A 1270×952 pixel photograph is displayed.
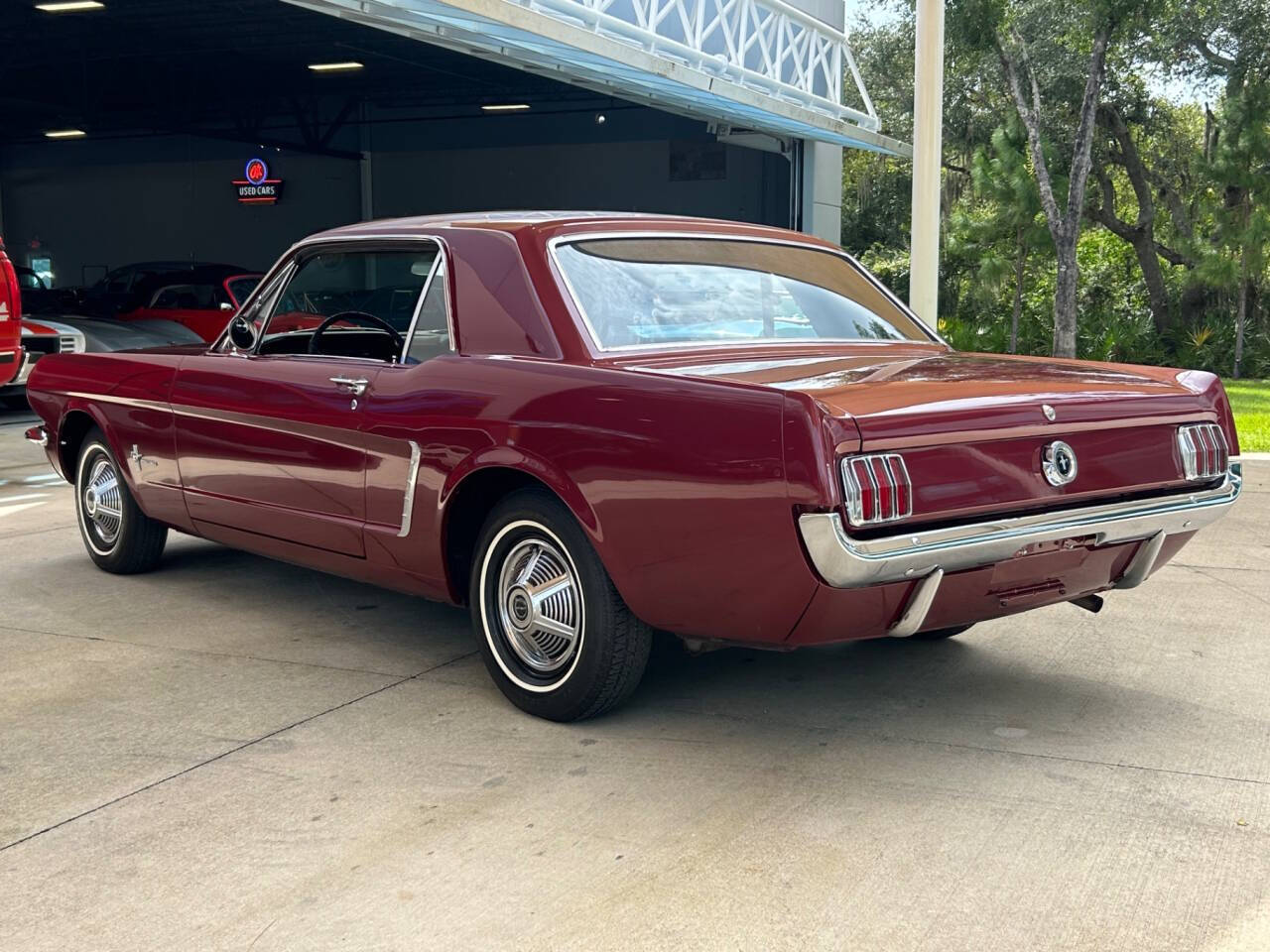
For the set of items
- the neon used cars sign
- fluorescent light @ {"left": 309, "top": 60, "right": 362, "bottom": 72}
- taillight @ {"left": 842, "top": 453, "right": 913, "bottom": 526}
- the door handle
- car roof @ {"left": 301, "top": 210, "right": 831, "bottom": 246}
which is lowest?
taillight @ {"left": 842, "top": 453, "right": 913, "bottom": 526}

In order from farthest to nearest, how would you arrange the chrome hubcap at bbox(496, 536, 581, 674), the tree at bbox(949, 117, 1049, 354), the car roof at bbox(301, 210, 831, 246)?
the tree at bbox(949, 117, 1049, 354) → the car roof at bbox(301, 210, 831, 246) → the chrome hubcap at bbox(496, 536, 581, 674)

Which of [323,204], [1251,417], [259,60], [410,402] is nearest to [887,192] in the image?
[323,204]

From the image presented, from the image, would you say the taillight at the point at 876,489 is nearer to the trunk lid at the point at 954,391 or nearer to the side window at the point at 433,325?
the trunk lid at the point at 954,391

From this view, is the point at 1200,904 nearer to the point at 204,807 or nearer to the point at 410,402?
the point at 204,807

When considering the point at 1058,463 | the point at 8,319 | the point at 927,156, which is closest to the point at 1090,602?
the point at 1058,463

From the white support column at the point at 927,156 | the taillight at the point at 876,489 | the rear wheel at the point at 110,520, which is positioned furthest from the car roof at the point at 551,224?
the white support column at the point at 927,156

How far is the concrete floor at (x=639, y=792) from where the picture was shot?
3.05 meters

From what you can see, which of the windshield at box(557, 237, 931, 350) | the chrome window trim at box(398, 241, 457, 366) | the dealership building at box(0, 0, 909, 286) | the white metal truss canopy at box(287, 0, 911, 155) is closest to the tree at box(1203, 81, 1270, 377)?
the white metal truss canopy at box(287, 0, 911, 155)

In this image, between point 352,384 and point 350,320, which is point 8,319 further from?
point 352,384

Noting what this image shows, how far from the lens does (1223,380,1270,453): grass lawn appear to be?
13.1 meters

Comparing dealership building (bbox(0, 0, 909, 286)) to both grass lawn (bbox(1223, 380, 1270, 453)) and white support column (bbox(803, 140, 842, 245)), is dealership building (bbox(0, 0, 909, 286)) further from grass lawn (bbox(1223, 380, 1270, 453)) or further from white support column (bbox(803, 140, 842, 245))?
grass lawn (bbox(1223, 380, 1270, 453))

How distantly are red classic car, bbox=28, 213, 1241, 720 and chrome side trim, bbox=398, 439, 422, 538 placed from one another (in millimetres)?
17

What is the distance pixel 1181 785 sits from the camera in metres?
3.83

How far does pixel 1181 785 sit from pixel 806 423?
57.5 inches
